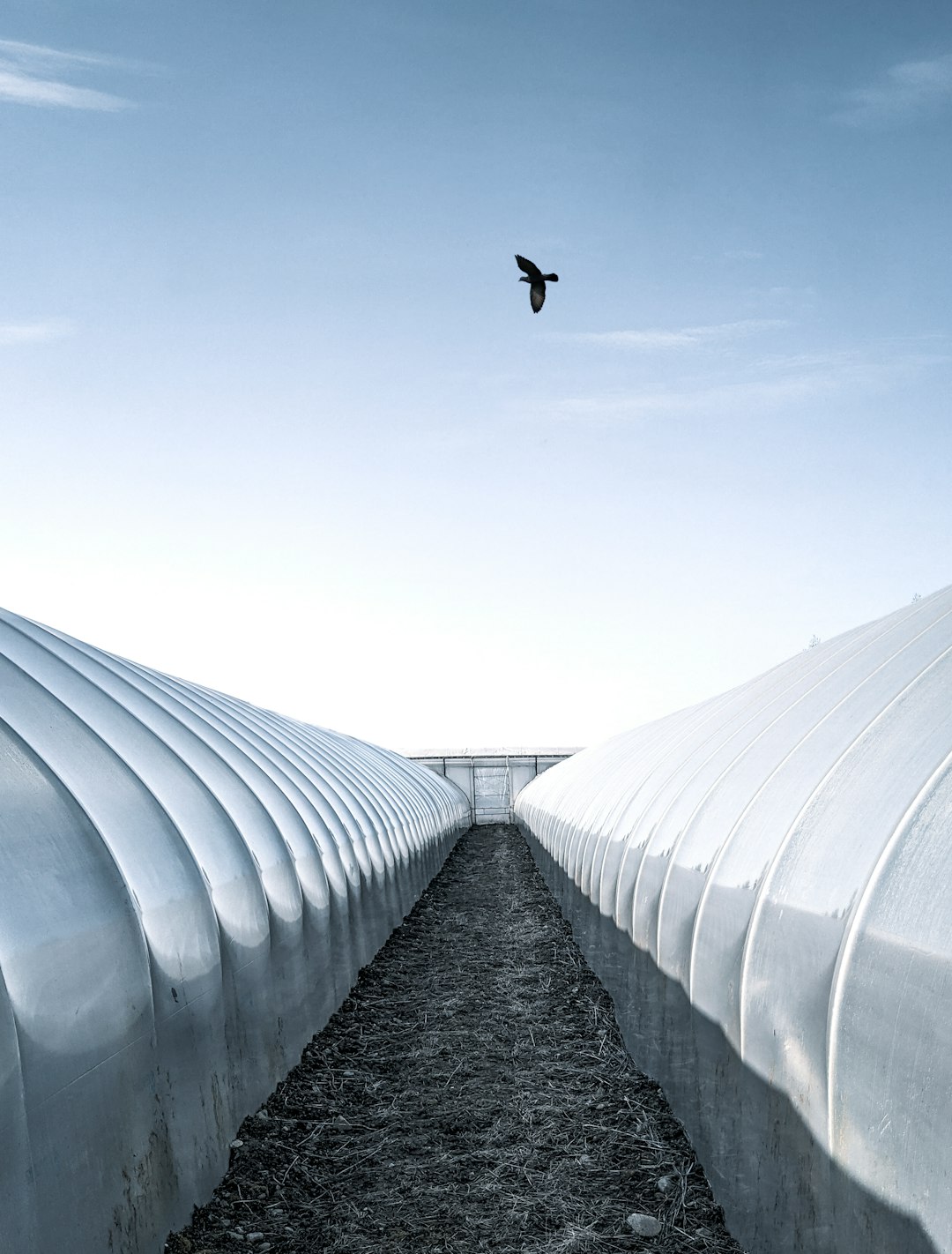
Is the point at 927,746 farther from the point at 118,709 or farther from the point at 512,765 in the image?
the point at 512,765

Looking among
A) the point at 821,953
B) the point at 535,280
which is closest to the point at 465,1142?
the point at 821,953

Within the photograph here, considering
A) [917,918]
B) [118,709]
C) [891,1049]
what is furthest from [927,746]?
[118,709]

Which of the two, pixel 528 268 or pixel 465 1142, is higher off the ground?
pixel 528 268

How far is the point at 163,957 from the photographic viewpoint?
5.18 metres

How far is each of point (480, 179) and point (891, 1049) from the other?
42.1ft

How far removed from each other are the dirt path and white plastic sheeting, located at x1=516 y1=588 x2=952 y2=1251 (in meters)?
0.38

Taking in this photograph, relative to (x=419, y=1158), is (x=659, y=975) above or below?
above

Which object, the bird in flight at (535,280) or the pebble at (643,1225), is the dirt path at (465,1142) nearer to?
the pebble at (643,1225)

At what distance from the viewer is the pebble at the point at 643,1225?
16.8ft

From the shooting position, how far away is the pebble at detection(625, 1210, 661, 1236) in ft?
16.8

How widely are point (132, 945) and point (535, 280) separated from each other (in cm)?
916

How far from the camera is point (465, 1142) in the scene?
6.49m

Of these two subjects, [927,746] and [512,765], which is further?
[512,765]

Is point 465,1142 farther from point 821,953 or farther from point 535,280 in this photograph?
point 535,280
